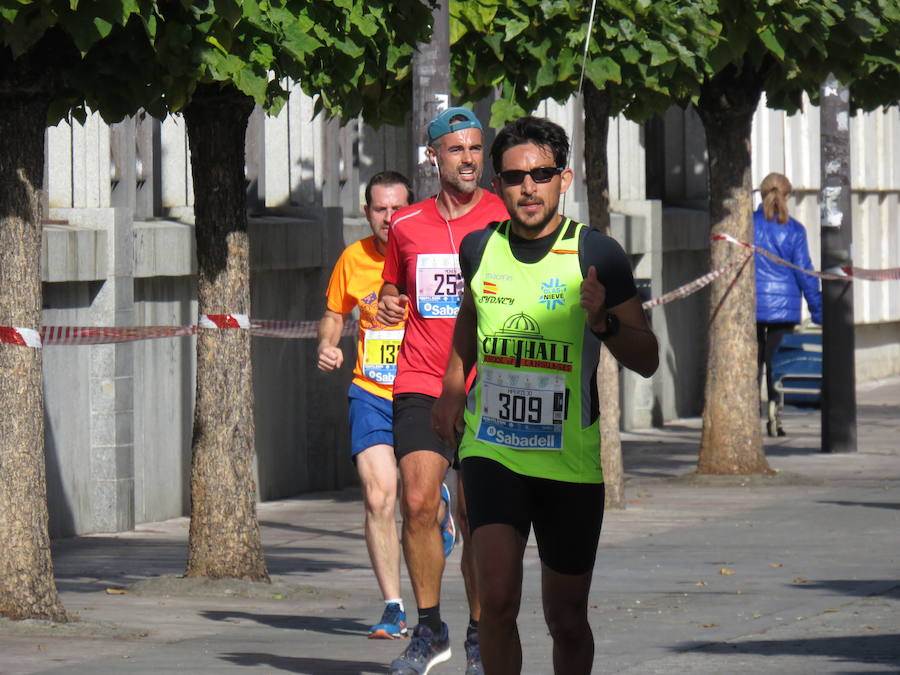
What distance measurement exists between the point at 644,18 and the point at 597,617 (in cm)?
393

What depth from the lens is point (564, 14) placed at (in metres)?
11.4

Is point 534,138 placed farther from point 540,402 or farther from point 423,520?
point 423,520

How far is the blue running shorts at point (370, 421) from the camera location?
8.62 metres

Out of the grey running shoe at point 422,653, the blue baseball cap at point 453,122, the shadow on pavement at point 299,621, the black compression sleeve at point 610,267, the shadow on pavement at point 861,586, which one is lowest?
the shadow on pavement at point 299,621

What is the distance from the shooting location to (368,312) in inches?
354

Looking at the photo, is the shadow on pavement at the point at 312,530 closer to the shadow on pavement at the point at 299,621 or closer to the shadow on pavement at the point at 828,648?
the shadow on pavement at the point at 299,621

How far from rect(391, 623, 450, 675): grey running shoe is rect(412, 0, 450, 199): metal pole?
11.0 ft

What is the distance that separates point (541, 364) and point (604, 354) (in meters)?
7.06

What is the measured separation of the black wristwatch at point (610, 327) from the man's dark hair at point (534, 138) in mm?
563

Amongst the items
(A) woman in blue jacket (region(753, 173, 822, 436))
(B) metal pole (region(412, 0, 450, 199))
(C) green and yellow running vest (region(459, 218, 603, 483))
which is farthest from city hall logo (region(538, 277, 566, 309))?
(A) woman in blue jacket (region(753, 173, 822, 436))

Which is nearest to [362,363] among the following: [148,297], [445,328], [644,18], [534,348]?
[445,328]

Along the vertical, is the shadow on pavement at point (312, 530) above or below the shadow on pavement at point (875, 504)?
below

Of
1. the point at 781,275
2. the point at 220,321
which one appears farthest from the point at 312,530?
the point at 781,275

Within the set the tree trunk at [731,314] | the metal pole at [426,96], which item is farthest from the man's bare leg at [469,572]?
the tree trunk at [731,314]
